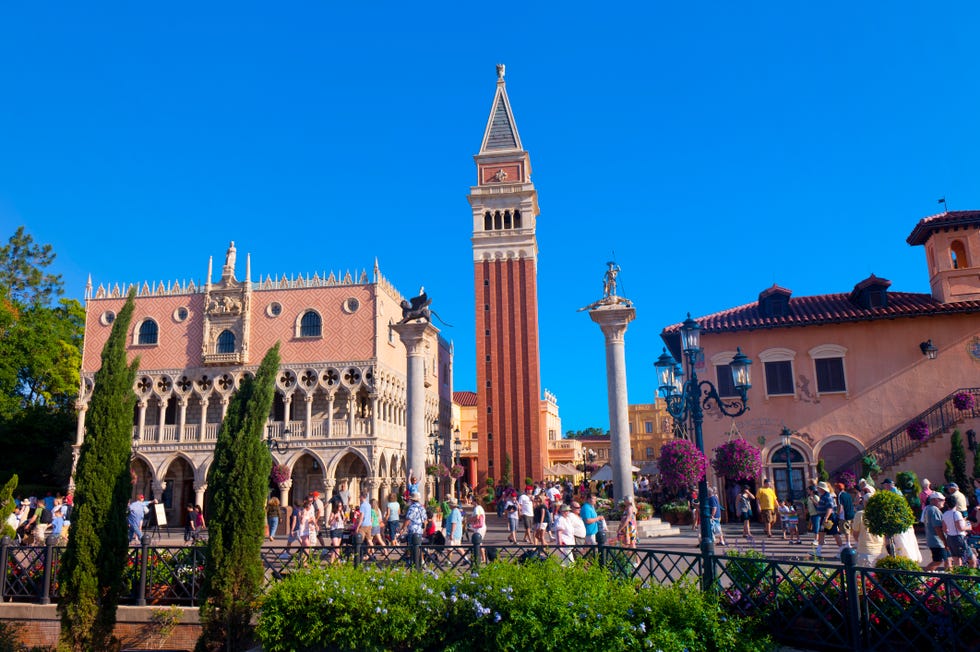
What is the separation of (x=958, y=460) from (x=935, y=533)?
12700 millimetres

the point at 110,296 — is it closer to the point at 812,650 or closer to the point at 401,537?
the point at 401,537

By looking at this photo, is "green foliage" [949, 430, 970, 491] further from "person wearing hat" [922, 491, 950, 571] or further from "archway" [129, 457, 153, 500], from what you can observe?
"archway" [129, 457, 153, 500]

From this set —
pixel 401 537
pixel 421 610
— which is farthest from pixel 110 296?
pixel 421 610

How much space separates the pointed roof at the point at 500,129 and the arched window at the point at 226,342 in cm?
2293

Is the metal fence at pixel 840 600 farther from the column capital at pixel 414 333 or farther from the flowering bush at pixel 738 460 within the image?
the column capital at pixel 414 333

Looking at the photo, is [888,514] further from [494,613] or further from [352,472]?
[352,472]

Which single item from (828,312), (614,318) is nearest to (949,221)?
(828,312)

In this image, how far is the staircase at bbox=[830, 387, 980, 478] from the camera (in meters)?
22.6

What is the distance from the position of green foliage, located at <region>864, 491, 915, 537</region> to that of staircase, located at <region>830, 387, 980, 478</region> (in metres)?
14.6

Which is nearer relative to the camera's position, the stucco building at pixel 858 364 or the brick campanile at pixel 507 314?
the stucco building at pixel 858 364

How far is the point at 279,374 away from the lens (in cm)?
3272

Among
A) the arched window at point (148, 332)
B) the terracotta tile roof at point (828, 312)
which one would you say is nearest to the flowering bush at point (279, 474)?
the arched window at point (148, 332)

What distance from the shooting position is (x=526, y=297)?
45.9m

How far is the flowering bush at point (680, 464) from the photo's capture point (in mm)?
16406
